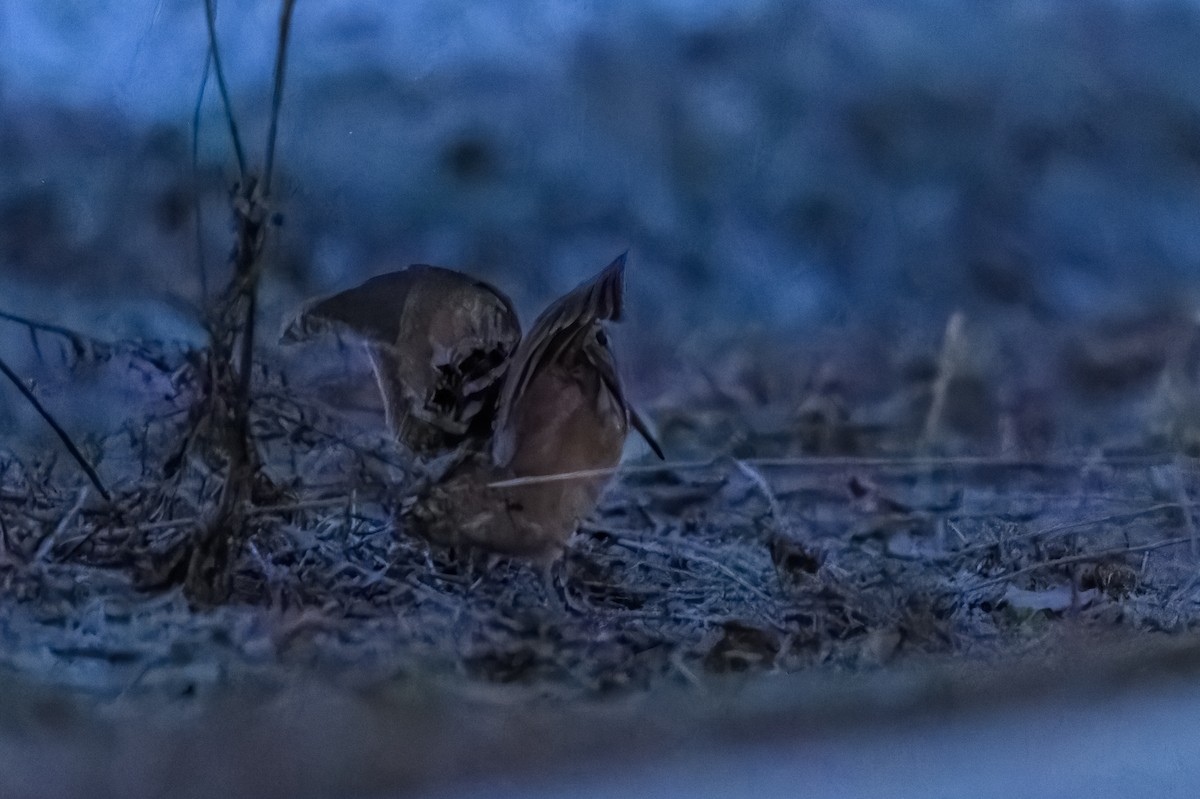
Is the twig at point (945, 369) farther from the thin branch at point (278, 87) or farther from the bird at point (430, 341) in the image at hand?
the thin branch at point (278, 87)

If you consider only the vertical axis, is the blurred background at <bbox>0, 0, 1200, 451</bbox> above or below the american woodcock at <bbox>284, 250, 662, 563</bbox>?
above

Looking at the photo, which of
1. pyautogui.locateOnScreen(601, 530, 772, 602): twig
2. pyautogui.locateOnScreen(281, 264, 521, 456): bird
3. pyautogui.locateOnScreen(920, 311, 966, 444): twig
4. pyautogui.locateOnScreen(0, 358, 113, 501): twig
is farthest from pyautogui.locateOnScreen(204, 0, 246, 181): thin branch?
pyautogui.locateOnScreen(920, 311, 966, 444): twig

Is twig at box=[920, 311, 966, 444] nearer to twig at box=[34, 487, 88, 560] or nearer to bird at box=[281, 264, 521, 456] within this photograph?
bird at box=[281, 264, 521, 456]

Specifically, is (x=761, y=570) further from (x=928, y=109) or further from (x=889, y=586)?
(x=928, y=109)

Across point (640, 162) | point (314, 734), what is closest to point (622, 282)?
point (640, 162)

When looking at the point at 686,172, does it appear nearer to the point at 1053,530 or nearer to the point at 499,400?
the point at 499,400

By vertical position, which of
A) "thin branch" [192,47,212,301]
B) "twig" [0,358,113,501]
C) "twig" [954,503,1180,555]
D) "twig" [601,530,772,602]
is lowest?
"twig" [601,530,772,602]
